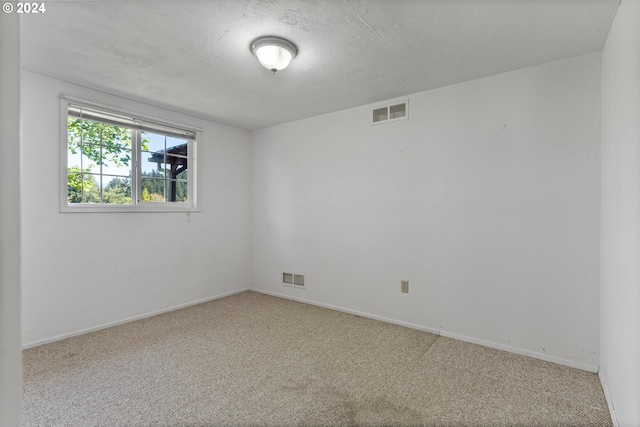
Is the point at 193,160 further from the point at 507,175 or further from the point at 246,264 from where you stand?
the point at 507,175

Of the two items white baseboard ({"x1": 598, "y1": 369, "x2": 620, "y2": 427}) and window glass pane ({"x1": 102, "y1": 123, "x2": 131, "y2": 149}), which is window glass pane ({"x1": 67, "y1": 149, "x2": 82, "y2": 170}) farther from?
white baseboard ({"x1": 598, "y1": 369, "x2": 620, "y2": 427})

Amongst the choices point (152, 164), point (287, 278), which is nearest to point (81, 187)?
point (152, 164)

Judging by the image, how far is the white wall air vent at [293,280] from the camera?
412 centimetres

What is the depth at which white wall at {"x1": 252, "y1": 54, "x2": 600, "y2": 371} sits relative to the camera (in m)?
2.41

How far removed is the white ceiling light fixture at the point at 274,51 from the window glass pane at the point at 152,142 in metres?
1.96

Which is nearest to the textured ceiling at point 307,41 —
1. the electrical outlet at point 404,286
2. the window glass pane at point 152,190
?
the window glass pane at point 152,190

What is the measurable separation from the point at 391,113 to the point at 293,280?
7.91ft

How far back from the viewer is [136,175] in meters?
3.46

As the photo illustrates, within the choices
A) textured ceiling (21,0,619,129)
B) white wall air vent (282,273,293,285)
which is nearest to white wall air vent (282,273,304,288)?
white wall air vent (282,273,293,285)

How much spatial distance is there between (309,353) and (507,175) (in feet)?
7.38

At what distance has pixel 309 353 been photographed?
261 cm

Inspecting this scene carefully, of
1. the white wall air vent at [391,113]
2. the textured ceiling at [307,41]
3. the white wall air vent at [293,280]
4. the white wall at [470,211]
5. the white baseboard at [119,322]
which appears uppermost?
the textured ceiling at [307,41]

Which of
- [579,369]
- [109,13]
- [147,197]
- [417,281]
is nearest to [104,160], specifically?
[147,197]

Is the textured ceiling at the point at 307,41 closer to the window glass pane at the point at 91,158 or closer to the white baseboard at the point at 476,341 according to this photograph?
the window glass pane at the point at 91,158
